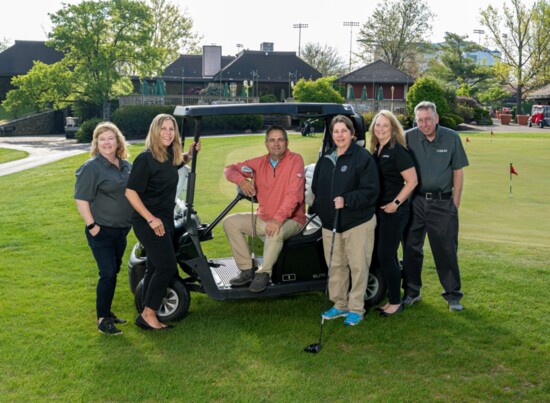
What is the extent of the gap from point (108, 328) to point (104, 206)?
97cm

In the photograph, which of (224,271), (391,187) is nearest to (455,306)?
(391,187)

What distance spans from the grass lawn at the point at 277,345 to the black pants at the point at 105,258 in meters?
0.29

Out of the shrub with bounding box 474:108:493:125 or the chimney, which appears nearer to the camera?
the shrub with bounding box 474:108:493:125

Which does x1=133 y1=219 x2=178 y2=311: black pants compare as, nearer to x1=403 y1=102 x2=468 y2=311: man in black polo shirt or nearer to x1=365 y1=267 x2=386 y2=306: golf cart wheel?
x1=365 y1=267 x2=386 y2=306: golf cart wheel

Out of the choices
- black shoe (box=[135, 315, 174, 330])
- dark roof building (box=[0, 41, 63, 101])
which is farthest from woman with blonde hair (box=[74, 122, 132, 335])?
dark roof building (box=[0, 41, 63, 101])

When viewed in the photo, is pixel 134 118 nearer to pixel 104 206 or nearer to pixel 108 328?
pixel 104 206

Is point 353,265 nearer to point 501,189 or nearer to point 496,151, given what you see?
point 501,189

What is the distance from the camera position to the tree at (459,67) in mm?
65250

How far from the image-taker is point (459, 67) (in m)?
65.6

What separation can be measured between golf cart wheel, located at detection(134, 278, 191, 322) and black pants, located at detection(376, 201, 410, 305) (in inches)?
66.5

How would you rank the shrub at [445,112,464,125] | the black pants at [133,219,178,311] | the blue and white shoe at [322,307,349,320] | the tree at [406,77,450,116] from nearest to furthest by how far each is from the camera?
the black pants at [133,219,178,311]
the blue and white shoe at [322,307,349,320]
the tree at [406,77,450,116]
the shrub at [445,112,464,125]

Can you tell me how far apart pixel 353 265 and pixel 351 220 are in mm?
389

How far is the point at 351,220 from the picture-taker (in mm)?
5355

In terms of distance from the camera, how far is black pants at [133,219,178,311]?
5.10m
